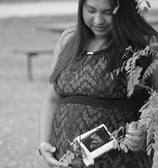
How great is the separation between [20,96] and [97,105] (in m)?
7.37

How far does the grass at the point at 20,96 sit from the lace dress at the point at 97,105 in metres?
0.16

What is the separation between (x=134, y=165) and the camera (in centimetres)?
281

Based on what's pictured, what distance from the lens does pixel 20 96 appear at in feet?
33.1

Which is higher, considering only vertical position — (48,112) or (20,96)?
(48,112)

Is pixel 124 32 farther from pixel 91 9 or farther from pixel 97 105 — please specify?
pixel 97 105

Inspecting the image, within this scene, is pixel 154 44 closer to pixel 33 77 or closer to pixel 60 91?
pixel 60 91

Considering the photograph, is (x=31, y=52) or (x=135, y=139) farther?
(x=31, y=52)

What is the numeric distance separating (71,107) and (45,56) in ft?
40.3

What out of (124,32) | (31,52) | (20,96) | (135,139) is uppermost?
(124,32)

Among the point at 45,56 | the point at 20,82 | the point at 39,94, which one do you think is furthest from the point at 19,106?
the point at 45,56

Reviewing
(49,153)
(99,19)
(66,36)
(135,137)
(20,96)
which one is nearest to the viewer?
(135,137)

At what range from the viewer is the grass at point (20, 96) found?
21.7ft

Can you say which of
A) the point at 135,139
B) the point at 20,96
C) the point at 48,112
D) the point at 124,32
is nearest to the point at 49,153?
the point at 48,112

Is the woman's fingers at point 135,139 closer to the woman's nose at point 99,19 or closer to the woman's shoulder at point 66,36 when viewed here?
the woman's nose at point 99,19
